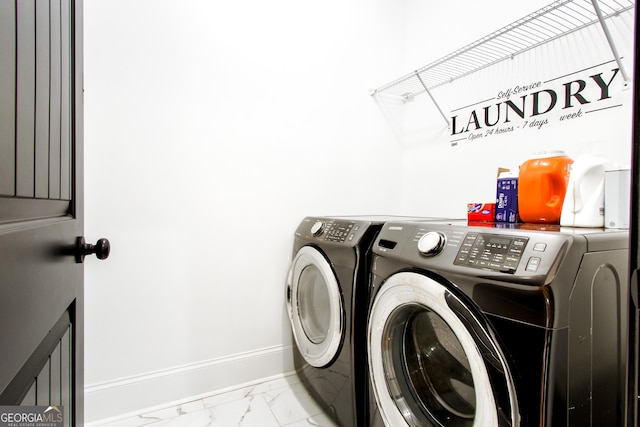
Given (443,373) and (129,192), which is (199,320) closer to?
(129,192)

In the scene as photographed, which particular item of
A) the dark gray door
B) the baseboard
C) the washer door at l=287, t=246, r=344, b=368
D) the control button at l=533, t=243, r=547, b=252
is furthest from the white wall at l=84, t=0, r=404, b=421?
the control button at l=533, t=243, r=547, b=252

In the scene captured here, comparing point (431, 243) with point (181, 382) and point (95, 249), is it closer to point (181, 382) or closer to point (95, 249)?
point (95, 249)

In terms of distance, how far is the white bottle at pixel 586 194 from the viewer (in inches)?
41.0

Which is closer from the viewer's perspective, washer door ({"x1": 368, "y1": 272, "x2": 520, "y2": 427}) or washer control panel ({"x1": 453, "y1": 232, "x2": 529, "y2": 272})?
washer control panel ({"x1": 453, "y1": 232, "x2": 529, "y2": 272})

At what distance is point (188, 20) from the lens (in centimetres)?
165

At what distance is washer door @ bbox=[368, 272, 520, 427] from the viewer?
894 millimetres

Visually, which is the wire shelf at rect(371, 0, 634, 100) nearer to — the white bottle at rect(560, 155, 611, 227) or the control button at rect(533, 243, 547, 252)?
the white bottle at rect(560, 155, 611, 227)

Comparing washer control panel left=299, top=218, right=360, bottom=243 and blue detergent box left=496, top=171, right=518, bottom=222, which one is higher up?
blue detergent box left=496, top=171, right=518, bottom=222

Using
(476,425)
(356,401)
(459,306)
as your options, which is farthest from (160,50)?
(476,425)

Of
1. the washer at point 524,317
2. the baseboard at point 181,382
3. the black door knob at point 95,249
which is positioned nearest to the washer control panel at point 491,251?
the washer at point 524,317

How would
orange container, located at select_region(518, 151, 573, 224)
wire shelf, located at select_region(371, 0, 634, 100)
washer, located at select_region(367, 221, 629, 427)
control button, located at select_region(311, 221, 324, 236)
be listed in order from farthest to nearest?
1. control button, located at select_region(311, 221, 324, 236)
2. wire shelf, located at select_region(371, 0, 634, 100)
3. orange container, located at select_region(518, 151, 573, 224)
4. washer, located at select_region(367, 221, 629, 427)

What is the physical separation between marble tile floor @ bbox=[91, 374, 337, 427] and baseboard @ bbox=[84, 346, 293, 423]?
1.6 inches

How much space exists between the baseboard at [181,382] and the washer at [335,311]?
27 cm

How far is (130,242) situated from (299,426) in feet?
3.92
